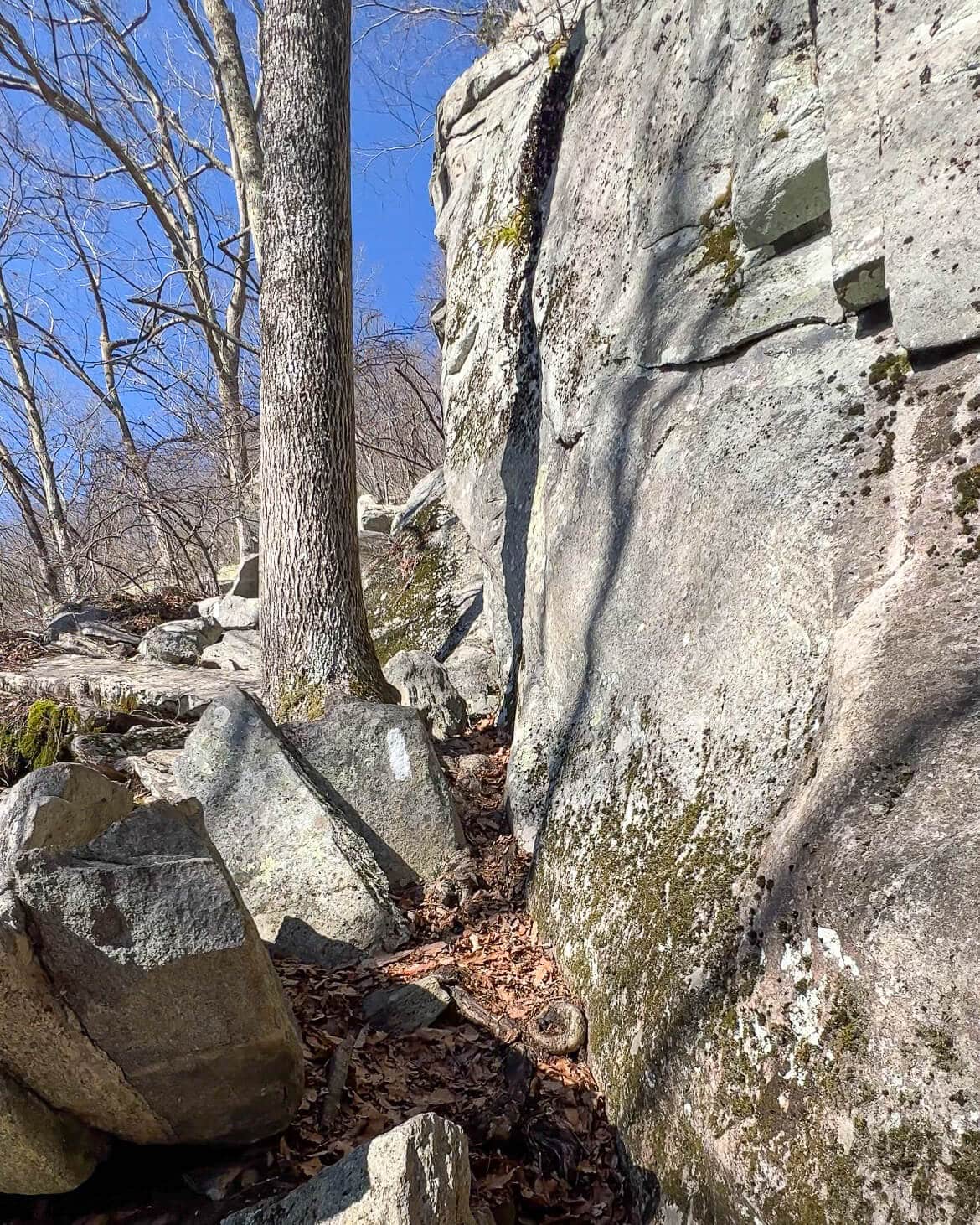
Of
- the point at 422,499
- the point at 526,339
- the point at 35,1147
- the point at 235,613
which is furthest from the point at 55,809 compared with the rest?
the point at 235,613

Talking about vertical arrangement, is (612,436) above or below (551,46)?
below

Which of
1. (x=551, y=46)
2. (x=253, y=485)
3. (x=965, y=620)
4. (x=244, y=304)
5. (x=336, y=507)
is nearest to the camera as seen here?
(x=965, y=620)

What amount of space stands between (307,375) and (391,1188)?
4.67 meters

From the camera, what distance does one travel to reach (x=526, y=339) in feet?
19.7

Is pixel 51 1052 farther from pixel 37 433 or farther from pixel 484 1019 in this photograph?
pixel 37 433

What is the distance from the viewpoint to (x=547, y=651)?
4293 millimetres

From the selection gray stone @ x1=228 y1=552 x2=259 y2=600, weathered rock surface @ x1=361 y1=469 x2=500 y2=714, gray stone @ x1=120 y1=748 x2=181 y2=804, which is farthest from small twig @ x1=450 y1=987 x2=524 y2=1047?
gray stone @ x1=228 y1=552 x2=259 y2=600

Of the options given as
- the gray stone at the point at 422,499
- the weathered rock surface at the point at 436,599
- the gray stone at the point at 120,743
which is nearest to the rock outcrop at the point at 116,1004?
the gray stone at the point at 120,743

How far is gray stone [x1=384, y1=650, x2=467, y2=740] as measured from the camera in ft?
18.3

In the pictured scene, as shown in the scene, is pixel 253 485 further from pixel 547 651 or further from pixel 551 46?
pixel 547 651

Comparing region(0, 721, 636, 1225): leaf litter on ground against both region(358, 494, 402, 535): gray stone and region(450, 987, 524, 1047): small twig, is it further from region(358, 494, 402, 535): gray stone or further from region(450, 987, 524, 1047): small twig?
region(358, 494, 402, 535): gray stone

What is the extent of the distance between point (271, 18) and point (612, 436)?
4230mm

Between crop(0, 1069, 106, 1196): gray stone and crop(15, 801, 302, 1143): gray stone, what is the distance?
0.68 ft

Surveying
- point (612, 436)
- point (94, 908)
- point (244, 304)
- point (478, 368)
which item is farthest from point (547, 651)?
point (244, 304)
